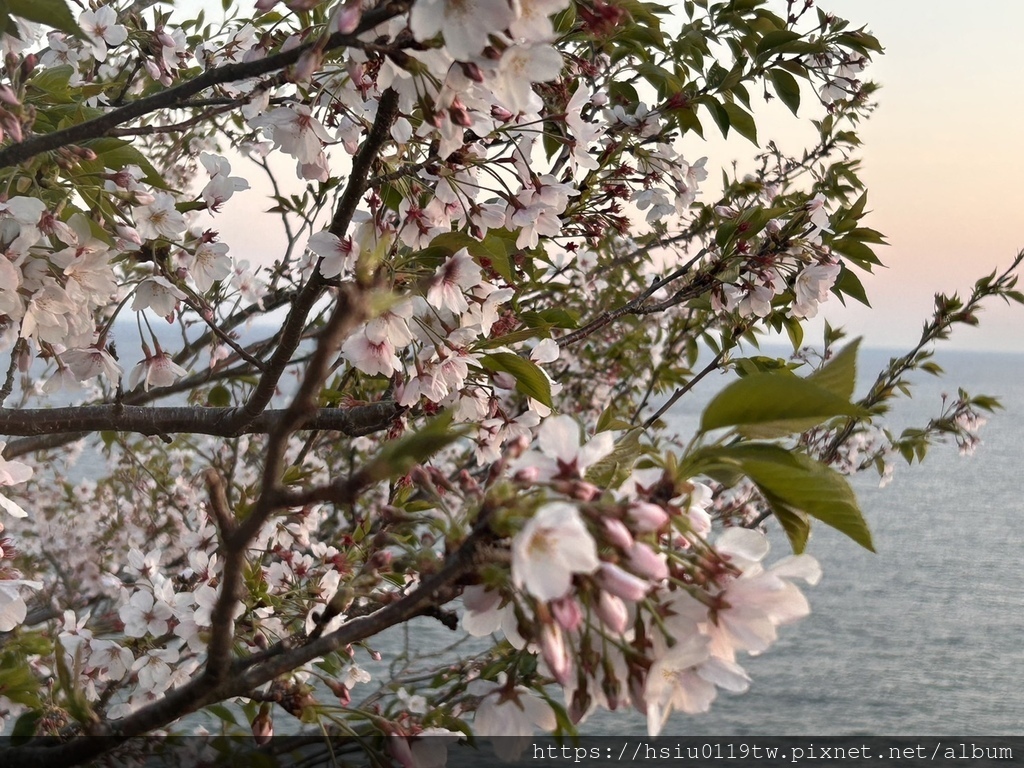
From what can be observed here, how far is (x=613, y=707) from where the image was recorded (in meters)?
0.51

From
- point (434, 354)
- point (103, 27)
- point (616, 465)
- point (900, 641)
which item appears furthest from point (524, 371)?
point (900, 641)

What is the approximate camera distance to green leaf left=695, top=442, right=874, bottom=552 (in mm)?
503

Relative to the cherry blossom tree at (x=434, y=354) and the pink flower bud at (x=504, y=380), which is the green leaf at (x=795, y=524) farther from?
the pink flower bud at (x=504, y=380)

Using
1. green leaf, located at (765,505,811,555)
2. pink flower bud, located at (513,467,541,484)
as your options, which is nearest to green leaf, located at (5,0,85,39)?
pink flower bud, located at (513,467,541,484)

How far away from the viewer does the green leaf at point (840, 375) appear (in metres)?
0.52

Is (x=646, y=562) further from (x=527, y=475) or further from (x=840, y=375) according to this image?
(x=840, y=375)

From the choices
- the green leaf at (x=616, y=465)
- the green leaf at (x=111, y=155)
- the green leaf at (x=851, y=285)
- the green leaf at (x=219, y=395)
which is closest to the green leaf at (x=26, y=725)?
the green leaf at (x=111, y=155)

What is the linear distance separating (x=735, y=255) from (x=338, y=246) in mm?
708

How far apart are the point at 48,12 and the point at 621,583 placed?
26.2 inches

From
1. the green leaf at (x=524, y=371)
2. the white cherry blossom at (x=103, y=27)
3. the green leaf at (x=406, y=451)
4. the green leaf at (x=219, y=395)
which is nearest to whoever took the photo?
the green leaf at (x=406, y=451)

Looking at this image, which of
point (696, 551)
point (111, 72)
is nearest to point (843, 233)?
point (696, 551)

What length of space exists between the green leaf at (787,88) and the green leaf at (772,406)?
1.01 m

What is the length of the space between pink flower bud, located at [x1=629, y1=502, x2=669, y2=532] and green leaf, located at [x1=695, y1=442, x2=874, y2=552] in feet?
0.34

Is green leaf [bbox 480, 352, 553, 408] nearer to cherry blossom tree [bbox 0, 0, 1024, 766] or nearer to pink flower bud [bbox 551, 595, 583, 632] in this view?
cherry blossom tree [bbox 0, 0, 1024, 766]
